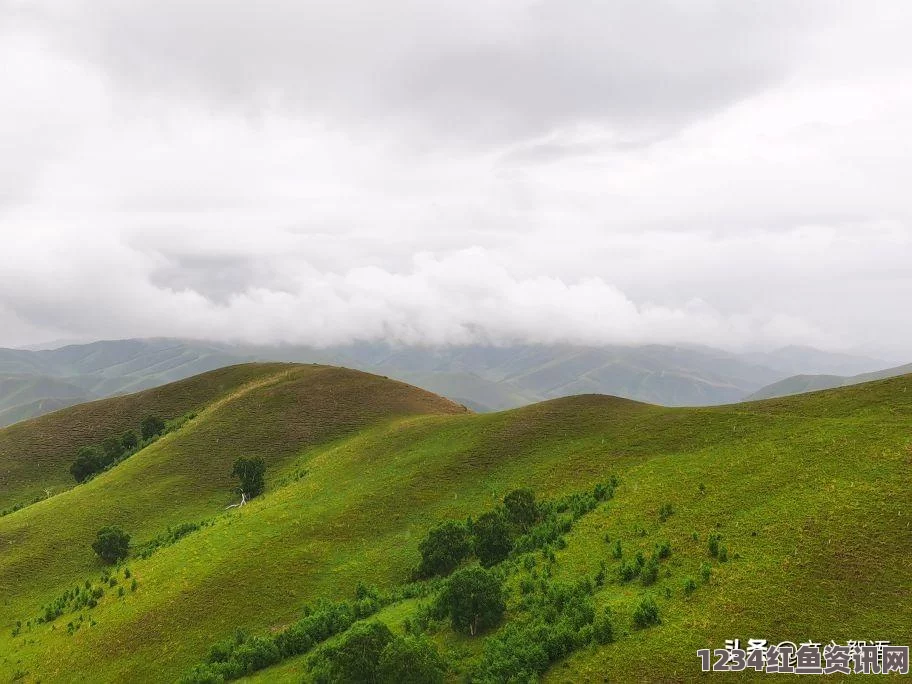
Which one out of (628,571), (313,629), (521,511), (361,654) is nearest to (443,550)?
(521,511)

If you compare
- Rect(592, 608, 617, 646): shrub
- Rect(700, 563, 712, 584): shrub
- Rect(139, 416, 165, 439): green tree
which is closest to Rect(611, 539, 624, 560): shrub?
Rect(700, 563, 712, 584): shrub

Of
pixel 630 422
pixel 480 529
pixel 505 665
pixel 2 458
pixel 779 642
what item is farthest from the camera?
pixel 2 458

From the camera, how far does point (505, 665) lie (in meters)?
21.6

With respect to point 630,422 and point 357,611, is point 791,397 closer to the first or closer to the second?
point 630,422

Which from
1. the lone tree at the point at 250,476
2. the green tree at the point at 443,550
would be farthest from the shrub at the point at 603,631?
the lone tree at the point at 250,476

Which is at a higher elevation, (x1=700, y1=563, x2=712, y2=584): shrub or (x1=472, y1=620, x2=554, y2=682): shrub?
(x1=700, y1=563, x2=712, y2=584): shrub

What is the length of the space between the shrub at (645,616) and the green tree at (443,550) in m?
17.3

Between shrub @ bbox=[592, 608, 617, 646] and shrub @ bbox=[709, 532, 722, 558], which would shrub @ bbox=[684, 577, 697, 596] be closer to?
shrub @ bbox=[709, 532, 722, 558]

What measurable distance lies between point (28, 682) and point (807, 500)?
50947mm

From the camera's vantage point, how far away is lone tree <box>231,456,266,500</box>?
207 feet

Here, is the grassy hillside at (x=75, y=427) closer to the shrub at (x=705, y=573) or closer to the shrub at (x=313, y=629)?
the shrub at (x=313, y=629)

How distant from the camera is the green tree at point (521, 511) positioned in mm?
39188

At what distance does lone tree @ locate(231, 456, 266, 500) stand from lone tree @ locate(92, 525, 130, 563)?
46.3 ft

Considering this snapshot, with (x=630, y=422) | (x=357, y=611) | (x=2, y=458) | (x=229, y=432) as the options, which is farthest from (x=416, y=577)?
(x=2, y=458)
